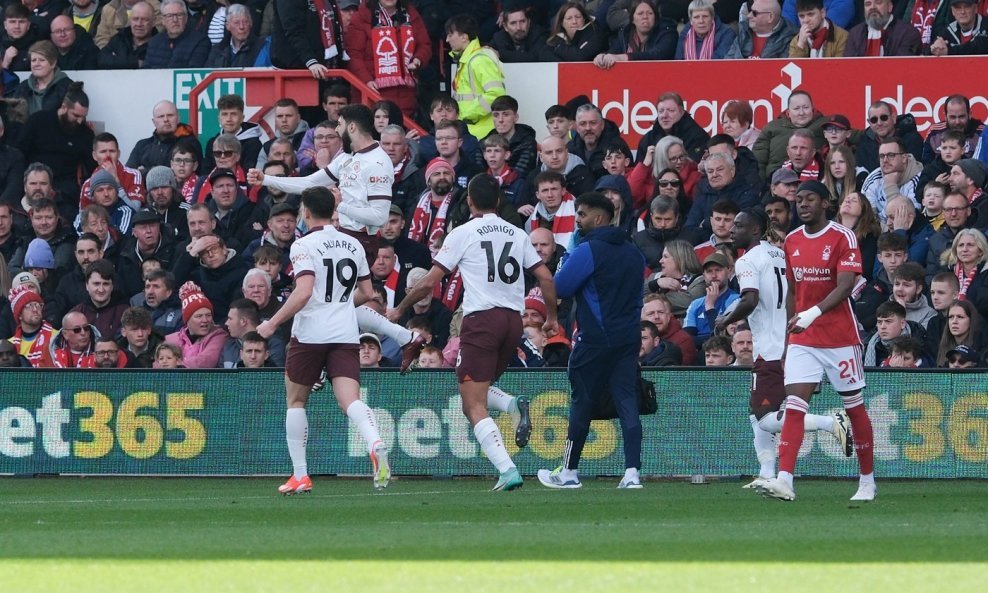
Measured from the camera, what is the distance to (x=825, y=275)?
12.0 m

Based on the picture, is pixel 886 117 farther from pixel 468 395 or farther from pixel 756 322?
pixel 468 395

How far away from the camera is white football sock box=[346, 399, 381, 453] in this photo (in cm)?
1251

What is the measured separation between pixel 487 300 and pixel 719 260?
4.24 meters

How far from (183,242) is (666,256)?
5.61 m

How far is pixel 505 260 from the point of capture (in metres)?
13.0

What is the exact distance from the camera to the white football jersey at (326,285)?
42.0 feet

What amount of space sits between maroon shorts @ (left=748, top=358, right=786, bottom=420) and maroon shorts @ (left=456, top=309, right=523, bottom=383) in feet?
6.81

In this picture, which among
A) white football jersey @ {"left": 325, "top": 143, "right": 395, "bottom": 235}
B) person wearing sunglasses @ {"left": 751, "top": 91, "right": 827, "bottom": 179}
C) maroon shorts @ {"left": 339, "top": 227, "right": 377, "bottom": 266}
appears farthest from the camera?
person wearing sunglasses @ {"left": 751, "top": 91, "right": 827, "bottom": 179}

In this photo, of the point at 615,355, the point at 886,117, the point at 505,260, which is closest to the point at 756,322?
the point at 615,355

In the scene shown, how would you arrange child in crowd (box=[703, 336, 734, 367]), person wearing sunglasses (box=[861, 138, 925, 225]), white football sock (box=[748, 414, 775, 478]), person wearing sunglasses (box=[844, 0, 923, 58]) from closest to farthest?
1. white football sock (box=[748, 414, 775, 478])
2. child in crowd (box=[703, 336, 734, 367])
3. person wearing sunglasses (box=[861, 138, 925, 225])
4. person wearing sunglasses (box=[844, 0, 923, 58])

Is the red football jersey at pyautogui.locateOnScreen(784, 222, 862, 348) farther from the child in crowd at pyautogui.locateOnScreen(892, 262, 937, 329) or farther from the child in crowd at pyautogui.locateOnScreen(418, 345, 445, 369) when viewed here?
the child in crowd at pyautogui.locateOnScreen(418, 345, 445, 369)

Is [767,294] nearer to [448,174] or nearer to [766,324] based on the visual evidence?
[766,324]

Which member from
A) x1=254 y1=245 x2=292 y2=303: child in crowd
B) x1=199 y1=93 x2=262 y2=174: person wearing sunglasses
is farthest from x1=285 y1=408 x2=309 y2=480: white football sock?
x1=199 y1=93 x2=262 y2=174: person wearing sunglasses

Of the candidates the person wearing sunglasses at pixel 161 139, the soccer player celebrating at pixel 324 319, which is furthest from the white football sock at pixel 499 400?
the person wearing sunglasses at pixel 161 139
